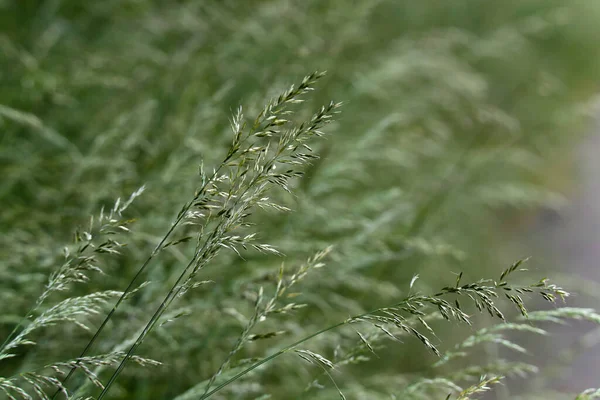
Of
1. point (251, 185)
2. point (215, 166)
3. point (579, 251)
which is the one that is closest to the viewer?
point (251, 185)

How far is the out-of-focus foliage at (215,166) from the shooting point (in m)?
2.21

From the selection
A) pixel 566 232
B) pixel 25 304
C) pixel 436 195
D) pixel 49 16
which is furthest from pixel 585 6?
pixel 25 304

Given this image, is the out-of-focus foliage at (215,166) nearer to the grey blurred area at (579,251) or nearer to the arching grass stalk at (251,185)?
the arching grass stalk at (251,185)

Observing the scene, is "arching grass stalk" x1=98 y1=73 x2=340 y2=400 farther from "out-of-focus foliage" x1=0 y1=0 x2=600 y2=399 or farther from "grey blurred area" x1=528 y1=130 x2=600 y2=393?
"grey blurred area" x1=528 y1=130 x2=600 y2=393

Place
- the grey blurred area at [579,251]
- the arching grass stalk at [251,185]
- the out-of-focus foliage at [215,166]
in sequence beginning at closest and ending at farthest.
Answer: the arching grass stalk at [251,185], the out-of-focus foliage at [215,166], the grey blurred area at [579,251]

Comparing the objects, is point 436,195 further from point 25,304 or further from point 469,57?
point 469,57

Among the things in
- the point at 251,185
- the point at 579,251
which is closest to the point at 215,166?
the point at 251,185

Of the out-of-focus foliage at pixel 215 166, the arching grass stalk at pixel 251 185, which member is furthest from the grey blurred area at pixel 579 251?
the arching grass stalk at pixel 251 185

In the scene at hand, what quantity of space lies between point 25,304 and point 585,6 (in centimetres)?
692

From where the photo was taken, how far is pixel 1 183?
2500 millimetres

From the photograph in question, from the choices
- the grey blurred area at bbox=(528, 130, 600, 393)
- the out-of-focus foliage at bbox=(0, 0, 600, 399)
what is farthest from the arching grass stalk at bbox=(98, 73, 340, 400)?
the grey blurred area at bbox=(528, 130, 600, 393)

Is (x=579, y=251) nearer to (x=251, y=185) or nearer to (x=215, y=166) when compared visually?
(x=215, y=166)

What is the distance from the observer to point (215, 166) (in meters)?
2.48

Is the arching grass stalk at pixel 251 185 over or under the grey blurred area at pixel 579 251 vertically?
under
